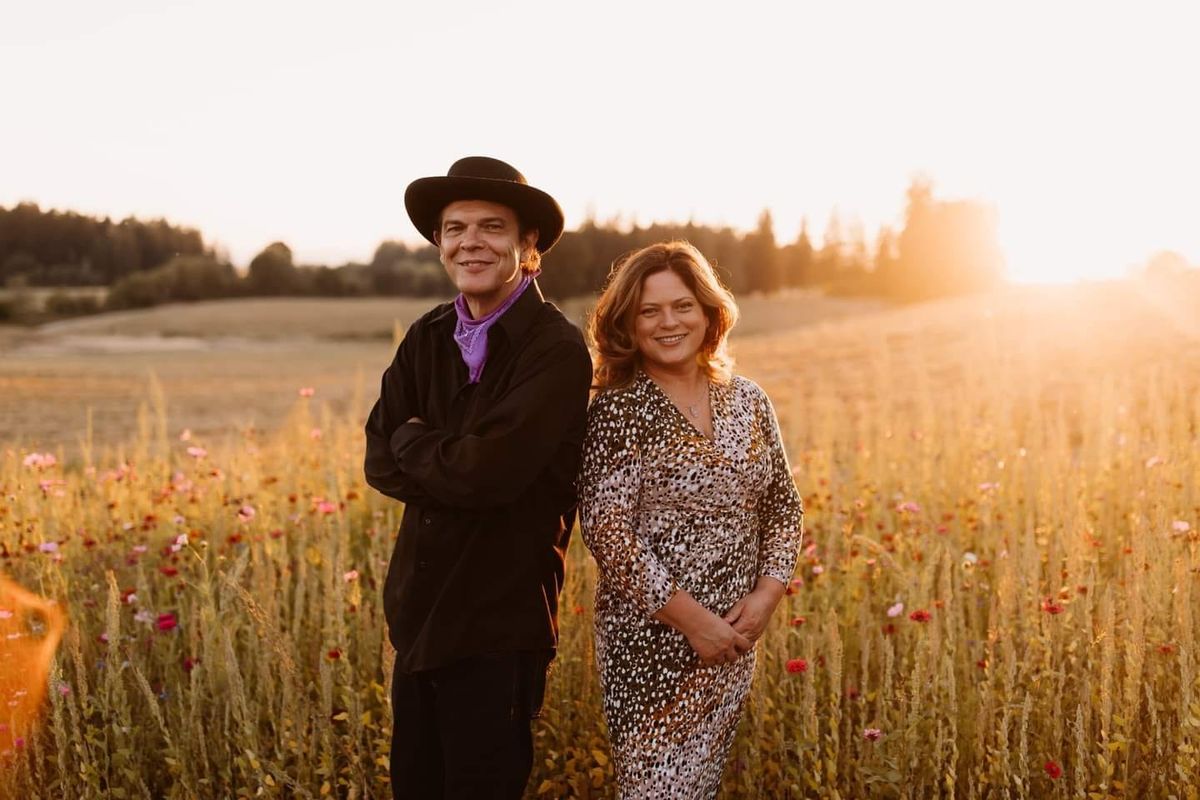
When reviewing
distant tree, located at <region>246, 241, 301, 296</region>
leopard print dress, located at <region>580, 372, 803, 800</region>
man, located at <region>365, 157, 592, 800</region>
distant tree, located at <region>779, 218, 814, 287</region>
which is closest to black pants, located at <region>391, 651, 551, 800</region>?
man, located at <region>365, 157, 592, 800</region>

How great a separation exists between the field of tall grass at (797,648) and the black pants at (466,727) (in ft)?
1.09

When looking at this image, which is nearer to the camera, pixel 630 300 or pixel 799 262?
pixel 630 300

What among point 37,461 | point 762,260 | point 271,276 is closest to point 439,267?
point 271,276

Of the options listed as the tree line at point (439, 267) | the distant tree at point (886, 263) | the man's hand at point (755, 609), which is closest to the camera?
the man's hand at point (755, 609)

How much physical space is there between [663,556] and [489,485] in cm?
51

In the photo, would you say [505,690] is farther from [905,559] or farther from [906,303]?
[906,303]

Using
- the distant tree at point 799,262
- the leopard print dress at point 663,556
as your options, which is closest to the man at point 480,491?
the leopard print dress at point 663,556

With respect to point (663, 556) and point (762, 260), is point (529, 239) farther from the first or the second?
point (762, 260)

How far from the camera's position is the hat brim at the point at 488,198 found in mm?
2369

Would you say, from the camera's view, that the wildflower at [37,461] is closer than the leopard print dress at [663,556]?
No

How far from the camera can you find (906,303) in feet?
186

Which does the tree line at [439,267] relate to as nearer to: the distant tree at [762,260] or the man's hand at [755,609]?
the distant tree at [762,260]

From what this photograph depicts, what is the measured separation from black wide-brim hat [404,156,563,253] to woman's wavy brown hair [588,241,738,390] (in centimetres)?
26

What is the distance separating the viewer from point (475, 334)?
2.40 m
